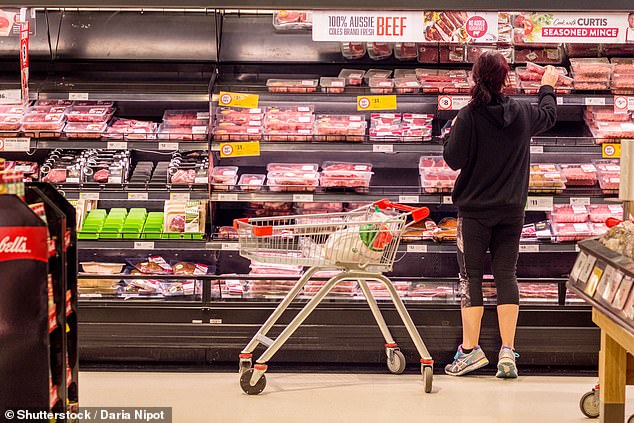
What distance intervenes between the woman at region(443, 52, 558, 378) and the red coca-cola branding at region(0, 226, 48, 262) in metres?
2.61

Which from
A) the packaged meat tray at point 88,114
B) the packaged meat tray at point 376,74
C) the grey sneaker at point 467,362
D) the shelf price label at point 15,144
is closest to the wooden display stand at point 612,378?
the grey sneaker at point 467,362

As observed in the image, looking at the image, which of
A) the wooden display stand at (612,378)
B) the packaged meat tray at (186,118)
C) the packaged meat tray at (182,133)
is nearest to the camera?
the wooden display stand at (612,378)

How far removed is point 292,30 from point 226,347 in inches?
78.6

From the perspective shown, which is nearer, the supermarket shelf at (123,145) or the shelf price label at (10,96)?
the supermarket shelf at (123,145)

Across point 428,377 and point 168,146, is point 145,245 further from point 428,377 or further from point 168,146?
point 428,377

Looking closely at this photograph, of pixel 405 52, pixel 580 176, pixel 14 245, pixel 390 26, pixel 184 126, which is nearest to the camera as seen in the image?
pixel 14 245

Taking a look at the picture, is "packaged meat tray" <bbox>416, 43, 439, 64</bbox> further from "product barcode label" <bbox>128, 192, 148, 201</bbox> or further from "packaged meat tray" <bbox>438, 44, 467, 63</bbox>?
"product barcode label" <bbox>128, 192, 148, 201</bbox>

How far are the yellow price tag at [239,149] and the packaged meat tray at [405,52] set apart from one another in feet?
3.50

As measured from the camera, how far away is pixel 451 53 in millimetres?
5754

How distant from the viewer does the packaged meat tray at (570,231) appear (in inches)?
217

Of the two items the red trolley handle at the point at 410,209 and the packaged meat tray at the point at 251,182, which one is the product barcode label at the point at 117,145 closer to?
the packaged meat tray at the point at 251,182

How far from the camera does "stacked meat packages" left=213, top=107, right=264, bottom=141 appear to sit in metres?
5.53

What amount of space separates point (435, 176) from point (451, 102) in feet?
1.46

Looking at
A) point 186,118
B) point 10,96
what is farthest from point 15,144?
point 186,118
